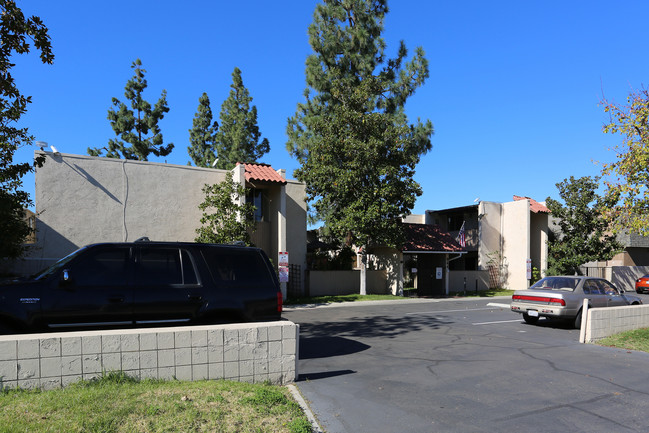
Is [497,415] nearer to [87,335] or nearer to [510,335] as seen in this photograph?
[87,335]

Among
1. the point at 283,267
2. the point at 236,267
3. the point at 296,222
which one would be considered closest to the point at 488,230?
the point at 296,222

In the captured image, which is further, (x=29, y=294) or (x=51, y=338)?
(x=29, y=294)

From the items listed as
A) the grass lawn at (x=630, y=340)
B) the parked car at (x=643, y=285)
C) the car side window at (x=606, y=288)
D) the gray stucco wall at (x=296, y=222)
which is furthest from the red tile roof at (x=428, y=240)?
the grass lawn at (x=630, y=340)

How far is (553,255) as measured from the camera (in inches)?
1204

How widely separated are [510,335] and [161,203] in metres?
15.1

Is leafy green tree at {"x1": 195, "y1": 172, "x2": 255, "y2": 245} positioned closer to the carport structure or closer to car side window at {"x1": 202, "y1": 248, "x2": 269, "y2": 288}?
car side window at {"x1": 202, "y1": 248, "x2": 269, "y2": 288}

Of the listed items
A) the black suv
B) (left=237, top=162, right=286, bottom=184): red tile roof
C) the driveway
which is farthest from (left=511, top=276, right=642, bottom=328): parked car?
(left=237, top=162, right=286, bottom=184): red tile roof

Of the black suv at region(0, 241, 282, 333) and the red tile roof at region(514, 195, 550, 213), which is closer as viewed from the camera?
the black suv at region(0, 241, 282, 333)

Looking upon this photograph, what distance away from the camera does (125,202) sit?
19.4 meters

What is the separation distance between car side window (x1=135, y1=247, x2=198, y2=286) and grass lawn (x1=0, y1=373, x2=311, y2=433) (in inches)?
64.2

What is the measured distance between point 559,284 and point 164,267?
11.7 m

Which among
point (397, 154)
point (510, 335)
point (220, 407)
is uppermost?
point (397, 154)

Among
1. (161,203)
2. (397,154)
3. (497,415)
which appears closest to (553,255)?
(397,154)

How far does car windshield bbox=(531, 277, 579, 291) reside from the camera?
1339cm
